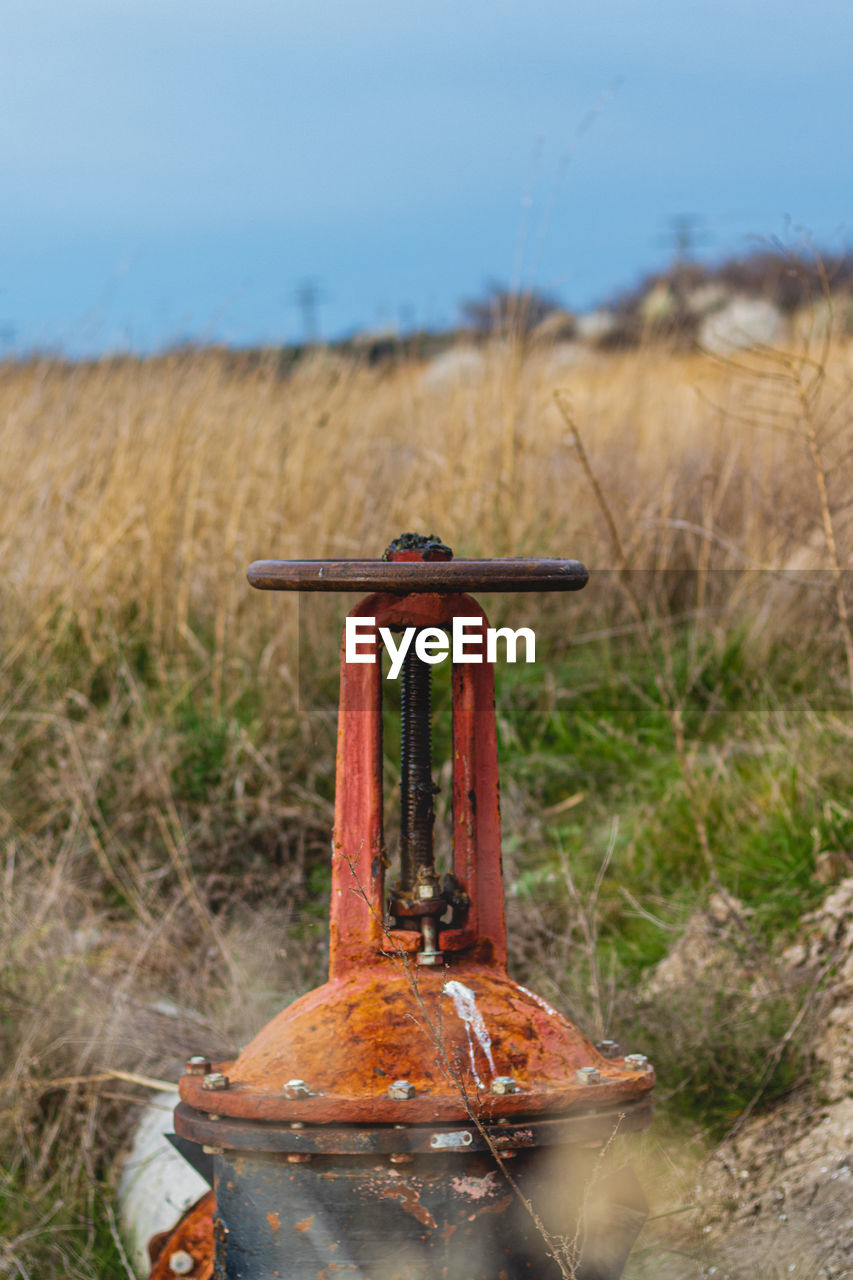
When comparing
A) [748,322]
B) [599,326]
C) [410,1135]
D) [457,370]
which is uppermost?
[748,322]

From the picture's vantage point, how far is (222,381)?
5.96 metres

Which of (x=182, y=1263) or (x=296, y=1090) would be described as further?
(x=182, y=1263)

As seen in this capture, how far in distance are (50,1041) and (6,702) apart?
1307mm

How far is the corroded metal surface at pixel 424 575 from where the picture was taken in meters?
1.65

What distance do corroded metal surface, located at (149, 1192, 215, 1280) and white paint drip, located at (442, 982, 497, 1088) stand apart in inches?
19.0

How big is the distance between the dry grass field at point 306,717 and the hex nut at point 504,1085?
86cm

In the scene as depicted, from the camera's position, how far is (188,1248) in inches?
73.9

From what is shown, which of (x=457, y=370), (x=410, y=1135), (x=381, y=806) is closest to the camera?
(x=410, y=1135)

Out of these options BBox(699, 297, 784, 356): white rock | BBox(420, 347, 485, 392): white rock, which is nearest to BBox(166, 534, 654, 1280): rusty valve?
BBox(420, 347, 485, 392): white rock

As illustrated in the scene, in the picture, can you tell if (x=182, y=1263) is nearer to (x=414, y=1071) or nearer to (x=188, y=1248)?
(x=188, y=1248)

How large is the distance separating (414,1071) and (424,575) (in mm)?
611

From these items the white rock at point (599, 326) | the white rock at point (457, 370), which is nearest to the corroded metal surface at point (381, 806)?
the white rock at point (457, 370)

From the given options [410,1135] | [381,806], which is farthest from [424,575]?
[410,1135]

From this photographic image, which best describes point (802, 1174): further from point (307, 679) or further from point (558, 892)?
point (307, 679)
